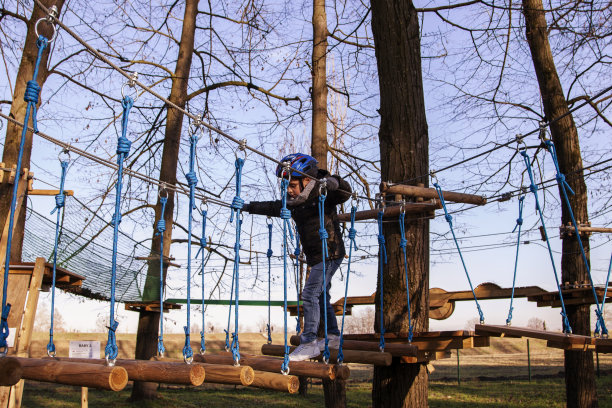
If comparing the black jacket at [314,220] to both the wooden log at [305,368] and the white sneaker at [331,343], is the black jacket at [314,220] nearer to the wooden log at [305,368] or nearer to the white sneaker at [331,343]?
the white sneaker at [331,343]

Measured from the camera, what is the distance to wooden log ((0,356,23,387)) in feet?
7.84

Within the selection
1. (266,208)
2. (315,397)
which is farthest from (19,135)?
(315,397)

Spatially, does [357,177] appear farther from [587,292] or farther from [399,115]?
[399,115]

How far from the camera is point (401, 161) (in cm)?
A: 487

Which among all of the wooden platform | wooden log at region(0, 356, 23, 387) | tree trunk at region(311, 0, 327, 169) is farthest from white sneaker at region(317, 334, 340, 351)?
tree trunk at region(311, 0, 327, 169)

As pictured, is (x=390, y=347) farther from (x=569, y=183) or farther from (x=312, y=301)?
(x=569, y=183)

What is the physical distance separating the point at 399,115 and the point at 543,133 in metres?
1.31

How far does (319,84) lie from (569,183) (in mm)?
3873

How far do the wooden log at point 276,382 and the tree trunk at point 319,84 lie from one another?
536cm

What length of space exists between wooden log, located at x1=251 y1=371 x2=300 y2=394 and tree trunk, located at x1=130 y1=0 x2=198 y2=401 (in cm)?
591

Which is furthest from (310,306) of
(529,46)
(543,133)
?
(529,46)

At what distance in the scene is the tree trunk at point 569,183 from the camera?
7.59 metres

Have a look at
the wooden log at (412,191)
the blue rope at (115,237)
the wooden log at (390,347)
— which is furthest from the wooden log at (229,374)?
the wooden log at (412,191)

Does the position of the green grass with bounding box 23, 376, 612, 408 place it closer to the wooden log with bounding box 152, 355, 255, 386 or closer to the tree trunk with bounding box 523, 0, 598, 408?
the tree trunk with bounding box 523, 0, 598, 408
